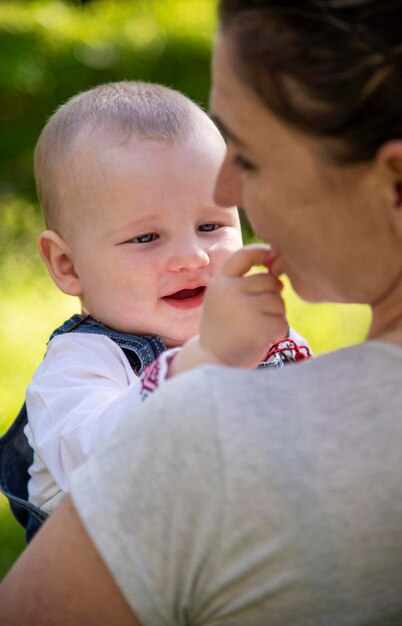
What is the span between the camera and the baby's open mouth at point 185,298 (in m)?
2.80

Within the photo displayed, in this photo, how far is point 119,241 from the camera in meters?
2.78

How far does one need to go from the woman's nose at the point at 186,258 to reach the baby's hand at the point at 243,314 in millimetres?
625

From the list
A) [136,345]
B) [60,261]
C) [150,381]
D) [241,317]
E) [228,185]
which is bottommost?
[136,345]

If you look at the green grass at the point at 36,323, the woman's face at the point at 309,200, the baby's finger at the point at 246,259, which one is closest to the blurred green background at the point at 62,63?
the green grass at the point at 36,323

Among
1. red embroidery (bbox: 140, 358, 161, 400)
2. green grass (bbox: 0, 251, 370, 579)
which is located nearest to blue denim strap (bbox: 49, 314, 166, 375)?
red embroidery (bbox: 140, 358, 161, 400)

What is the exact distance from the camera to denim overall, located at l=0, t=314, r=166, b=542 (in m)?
2.75

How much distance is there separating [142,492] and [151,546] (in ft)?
0.27

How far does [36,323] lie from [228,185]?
456 centimetres

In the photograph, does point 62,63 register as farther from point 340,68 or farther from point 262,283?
point 340,68

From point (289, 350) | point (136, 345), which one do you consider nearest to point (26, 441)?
point (136, 345)

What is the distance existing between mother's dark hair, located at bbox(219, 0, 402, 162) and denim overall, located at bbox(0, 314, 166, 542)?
1.22m

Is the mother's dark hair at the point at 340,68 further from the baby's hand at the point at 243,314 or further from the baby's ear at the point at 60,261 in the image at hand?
the baby's ear at the point at 60,261

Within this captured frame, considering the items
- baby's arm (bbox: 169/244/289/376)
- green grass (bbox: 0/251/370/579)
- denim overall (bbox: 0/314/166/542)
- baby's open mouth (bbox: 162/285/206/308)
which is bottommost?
green grass (bbox: 0/251/370/579)

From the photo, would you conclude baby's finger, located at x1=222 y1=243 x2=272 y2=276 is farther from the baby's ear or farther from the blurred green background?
the blurred green background
